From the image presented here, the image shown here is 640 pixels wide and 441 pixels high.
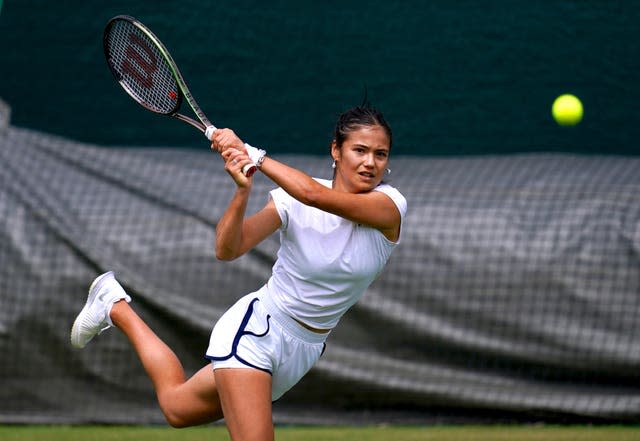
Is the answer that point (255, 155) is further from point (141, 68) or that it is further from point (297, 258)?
point (141, 68)

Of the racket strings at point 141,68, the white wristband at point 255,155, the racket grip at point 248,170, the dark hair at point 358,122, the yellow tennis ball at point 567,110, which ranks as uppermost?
the yellow tennis ball at point 567,110

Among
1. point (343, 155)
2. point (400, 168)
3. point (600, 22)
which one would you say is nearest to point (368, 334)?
point (400, 168)

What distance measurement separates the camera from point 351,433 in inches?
197

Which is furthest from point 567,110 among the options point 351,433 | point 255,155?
point 255,155

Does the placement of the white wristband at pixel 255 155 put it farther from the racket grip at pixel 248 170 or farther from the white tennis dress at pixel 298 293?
the white tennis dress at pixel 298 293

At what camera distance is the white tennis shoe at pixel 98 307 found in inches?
153

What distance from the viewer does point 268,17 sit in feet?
21.6

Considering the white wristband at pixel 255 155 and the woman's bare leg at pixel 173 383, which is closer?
the white wristband at pixel 255 155

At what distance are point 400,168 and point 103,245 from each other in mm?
1650

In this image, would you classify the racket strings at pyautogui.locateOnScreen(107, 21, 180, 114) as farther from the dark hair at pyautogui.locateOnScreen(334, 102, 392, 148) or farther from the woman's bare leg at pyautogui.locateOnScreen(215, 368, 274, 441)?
the woman's bare leg at pyautogui.locateOnScreen(215, 368, 274, 441)

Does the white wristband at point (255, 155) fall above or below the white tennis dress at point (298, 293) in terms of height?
above

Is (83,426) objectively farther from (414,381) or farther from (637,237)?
(637,237)

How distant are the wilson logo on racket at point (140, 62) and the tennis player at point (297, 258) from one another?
668 mm

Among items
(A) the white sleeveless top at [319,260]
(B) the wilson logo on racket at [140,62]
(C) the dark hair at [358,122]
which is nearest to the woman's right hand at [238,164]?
(A) the white sleeveless top at [319,260]
